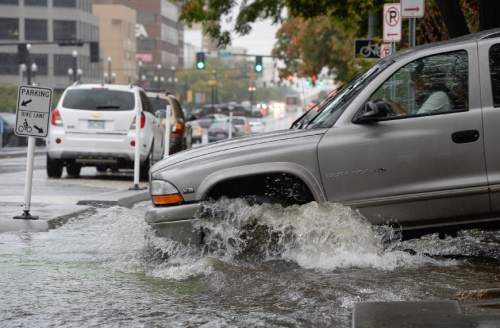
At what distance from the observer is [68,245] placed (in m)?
10.5

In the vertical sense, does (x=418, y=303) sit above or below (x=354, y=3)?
below

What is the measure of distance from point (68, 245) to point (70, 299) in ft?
10.2

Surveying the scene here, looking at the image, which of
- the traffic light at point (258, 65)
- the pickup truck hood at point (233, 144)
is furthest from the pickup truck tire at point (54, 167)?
the traffic light at point (258, 65)

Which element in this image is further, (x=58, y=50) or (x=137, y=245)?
(x=58, y=50)

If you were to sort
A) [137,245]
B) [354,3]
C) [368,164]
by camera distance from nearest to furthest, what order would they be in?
[368,164] < [137,245] < [354,3]

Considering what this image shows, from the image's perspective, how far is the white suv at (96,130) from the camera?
2070 cm

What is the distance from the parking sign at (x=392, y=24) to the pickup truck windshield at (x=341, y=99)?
8.92 metres

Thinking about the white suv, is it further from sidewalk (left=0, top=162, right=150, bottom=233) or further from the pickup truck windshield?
the pickup truck windshield

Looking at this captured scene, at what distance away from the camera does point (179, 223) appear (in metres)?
8.45

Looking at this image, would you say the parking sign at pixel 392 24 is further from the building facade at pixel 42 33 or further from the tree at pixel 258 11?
the building facade at pixel 42 33

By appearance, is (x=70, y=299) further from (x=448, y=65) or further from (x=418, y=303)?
(x=448, y=65)

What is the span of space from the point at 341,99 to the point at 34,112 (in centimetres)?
494

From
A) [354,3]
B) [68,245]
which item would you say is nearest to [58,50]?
[354,3]

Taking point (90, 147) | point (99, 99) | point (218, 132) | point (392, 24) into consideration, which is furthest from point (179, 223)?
point (218, 132)
